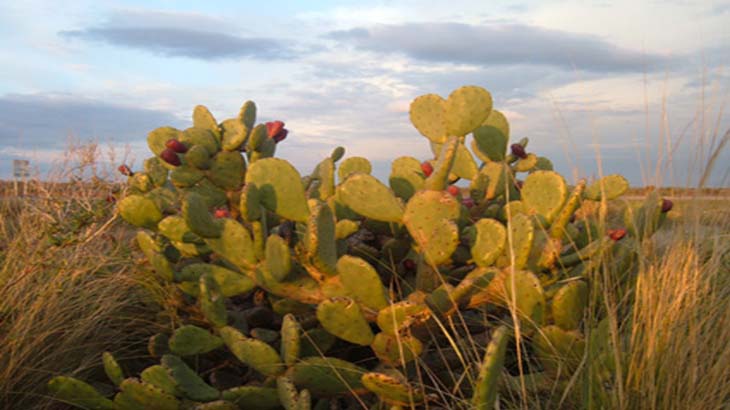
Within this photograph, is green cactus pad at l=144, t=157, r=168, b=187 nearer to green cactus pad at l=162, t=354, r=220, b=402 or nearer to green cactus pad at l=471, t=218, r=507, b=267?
green cactus pad at l=162, t=354, r=220, b=402

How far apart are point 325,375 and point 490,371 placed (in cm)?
62

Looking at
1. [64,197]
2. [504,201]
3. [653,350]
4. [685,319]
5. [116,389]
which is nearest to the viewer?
[653,350]

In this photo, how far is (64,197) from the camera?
4.10 m

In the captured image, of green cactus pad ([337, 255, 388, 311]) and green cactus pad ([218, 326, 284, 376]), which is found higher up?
green cactus pad ([337, 255, 388, 311])

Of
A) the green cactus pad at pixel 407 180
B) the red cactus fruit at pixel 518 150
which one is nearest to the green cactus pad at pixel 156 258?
the green cactus pad at pixel 407 180

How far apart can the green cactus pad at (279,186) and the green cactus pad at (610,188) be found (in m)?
1.14

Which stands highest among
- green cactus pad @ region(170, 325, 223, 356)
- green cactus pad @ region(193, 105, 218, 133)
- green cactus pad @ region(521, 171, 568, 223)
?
green cactus pad @ region(193, 105, 218, 133)

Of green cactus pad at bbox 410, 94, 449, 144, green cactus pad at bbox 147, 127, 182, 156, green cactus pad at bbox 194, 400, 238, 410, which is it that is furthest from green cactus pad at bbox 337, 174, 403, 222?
green cactus pad at bbox 147, 127, 182, 156

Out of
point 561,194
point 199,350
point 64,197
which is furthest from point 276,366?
point 64,197

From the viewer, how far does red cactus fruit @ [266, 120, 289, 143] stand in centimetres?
303

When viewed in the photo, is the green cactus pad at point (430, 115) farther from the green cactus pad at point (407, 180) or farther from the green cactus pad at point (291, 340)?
the green cactus pad at point (291, 340)

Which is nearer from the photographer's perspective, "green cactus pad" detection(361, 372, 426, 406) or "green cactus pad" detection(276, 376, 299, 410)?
"green cactus pad" detection(361, 372, 426, 406)

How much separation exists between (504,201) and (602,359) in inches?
38.2

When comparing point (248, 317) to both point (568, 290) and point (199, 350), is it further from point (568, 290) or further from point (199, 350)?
point (568, 290)
